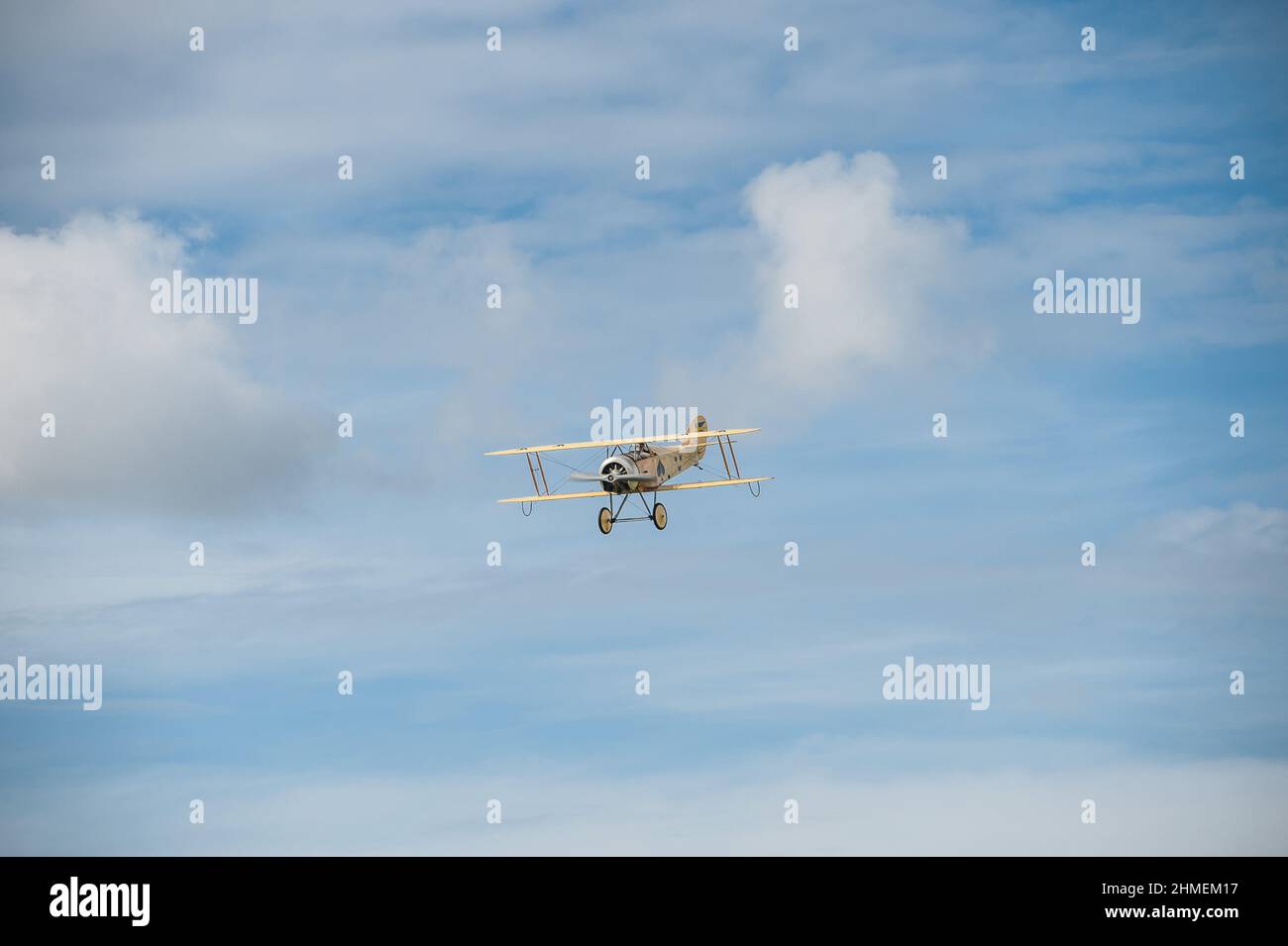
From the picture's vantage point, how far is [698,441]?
338 ft

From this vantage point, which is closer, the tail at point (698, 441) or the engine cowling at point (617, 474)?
the engine cowling at point (617, 474)

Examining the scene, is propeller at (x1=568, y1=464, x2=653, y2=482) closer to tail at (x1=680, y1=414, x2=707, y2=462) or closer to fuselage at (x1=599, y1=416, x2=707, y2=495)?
fuselage at (x1=599, y1=416, x2=707, y2=495)

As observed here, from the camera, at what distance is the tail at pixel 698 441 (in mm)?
99312

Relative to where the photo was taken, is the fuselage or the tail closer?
the fuselage

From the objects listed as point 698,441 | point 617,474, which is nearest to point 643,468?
point 617,474

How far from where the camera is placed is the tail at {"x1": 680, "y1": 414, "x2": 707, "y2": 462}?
9931cm

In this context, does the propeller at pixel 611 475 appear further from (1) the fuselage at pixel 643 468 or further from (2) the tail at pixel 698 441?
(2) the tail at pixel 698 441

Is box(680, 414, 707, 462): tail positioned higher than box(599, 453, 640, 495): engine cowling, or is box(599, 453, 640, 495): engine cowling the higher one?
box(680, 414, 707, 462): tail

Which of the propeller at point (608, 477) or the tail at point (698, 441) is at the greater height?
the tail at point (698, 441)
